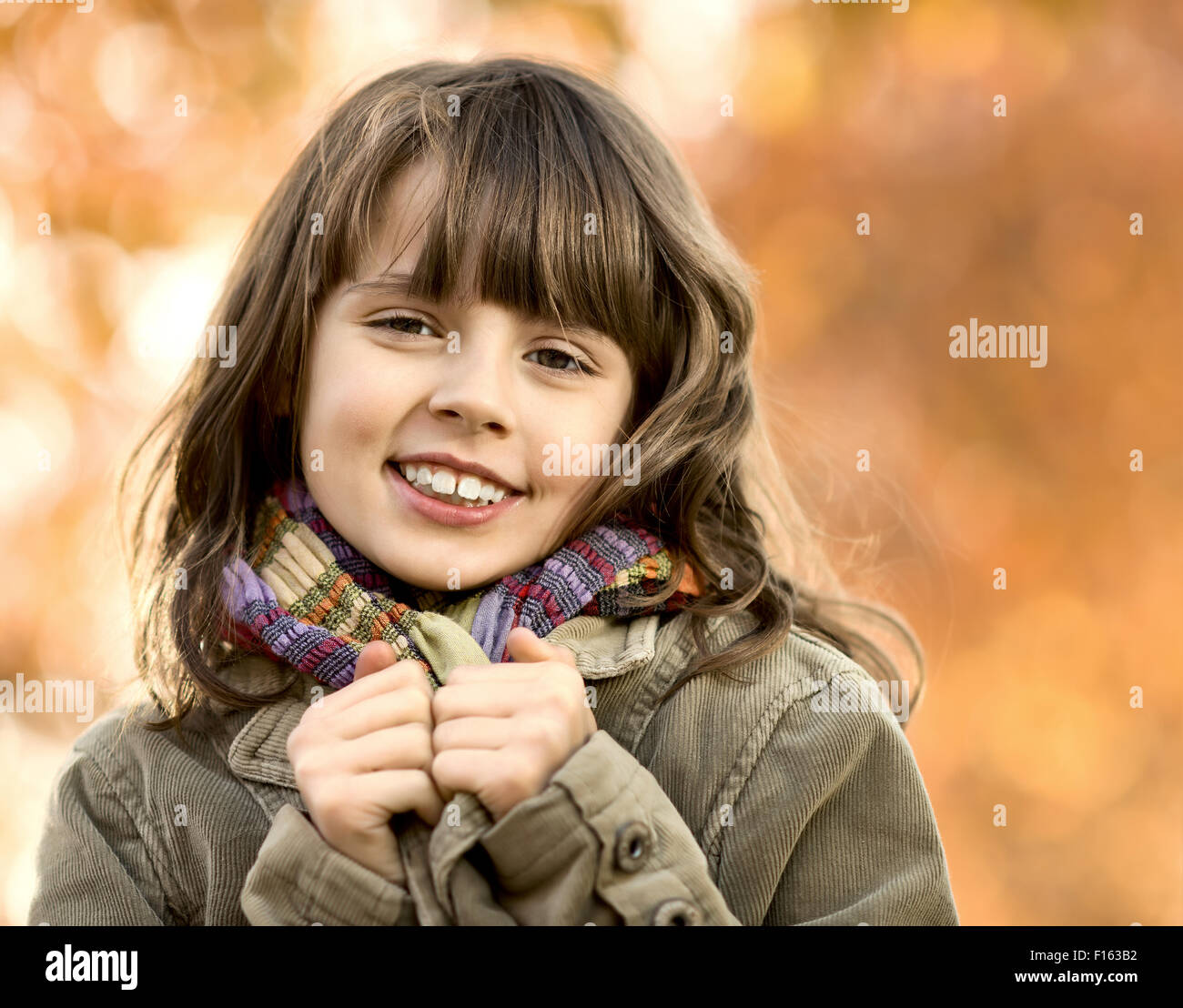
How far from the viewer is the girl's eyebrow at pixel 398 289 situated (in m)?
1.51

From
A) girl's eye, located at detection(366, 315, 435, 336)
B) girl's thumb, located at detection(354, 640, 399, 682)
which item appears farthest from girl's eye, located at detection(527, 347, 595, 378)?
girl's thumb, located at detection(354, 640, 399, 682)

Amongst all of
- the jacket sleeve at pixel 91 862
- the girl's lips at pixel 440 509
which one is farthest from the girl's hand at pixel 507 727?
the jacket sleeve at pixel 91 862

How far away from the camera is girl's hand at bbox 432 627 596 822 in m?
1.26

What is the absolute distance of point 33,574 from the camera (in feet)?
10.3

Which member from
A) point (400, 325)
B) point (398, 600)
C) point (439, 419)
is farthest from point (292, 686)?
point (400, 325)

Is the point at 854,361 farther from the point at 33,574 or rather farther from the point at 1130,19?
the point at 33,574

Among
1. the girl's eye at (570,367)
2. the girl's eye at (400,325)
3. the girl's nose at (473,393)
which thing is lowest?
the girl's nose at (473,393)

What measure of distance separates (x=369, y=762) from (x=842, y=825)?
0.62 meters

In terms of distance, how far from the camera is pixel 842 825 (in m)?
1.44

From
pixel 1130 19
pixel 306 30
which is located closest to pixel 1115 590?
pixel 1130 19

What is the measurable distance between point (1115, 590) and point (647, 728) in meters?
2.05

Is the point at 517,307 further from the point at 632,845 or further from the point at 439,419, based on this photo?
the point at 632,845

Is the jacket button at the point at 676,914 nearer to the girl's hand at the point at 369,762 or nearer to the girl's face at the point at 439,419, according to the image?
the girl's hand at the point at 369,762

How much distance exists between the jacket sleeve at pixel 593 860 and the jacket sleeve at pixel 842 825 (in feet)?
0.57
